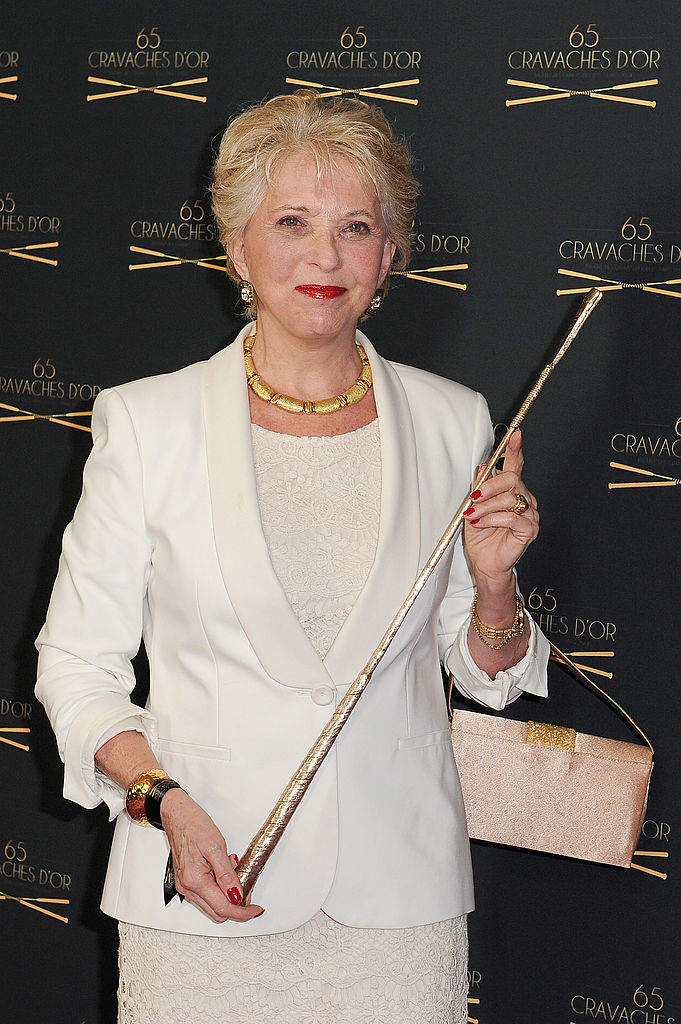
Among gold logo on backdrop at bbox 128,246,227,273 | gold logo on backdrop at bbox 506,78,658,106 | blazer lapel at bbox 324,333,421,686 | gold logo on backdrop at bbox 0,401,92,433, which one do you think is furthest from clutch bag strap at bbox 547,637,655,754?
gold logo on backdrop at bbox 0,401,92,433

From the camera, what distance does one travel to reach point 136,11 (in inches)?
110

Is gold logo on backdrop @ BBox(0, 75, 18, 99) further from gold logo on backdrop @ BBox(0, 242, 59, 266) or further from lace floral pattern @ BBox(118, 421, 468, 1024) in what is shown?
lace floral pattern @ BBox(118, 421, 468, 1024)

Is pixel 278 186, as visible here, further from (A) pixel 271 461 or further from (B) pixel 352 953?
(B) pixel 352 953

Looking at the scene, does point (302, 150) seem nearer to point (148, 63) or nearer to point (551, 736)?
point (551, 736)

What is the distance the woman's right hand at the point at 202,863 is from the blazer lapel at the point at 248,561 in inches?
8.5

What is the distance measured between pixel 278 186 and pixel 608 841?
126cm

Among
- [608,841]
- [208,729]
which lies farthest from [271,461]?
[608,841]

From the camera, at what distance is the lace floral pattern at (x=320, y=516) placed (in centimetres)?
167

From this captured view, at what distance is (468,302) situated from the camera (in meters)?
2.60

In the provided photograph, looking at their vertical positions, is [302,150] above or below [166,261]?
above

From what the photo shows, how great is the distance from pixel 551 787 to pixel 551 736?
0.09 metres

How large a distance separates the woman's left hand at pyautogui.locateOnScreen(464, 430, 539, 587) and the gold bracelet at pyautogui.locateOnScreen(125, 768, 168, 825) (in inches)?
20.8

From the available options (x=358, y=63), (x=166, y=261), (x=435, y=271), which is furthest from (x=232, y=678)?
(x=358, y=63)

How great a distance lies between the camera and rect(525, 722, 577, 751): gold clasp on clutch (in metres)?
2.11
